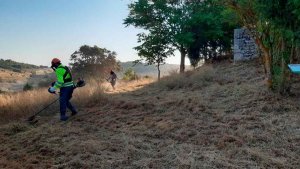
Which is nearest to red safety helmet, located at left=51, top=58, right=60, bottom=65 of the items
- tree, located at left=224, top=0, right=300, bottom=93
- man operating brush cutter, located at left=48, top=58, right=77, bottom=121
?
man operating brush cutter, located at left=48, top=58, right=77, bottom=121

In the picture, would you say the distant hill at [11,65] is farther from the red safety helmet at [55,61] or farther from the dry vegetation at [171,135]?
the red safety helmet at [55,61]

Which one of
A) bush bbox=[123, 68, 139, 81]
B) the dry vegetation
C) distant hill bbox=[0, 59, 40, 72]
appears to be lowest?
the dry vegetation

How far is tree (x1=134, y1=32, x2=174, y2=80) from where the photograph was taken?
2377 centimetres

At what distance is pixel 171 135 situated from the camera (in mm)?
7465

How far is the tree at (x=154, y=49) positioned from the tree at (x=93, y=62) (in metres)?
12.6

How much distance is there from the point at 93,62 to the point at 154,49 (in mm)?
14887

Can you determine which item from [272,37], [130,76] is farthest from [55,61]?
[130,76]

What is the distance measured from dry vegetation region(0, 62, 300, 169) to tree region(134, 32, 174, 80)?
1244cm

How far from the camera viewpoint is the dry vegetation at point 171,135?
19.4 ft

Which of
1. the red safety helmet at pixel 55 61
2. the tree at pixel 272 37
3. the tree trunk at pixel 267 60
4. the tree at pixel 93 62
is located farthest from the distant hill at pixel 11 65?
the tree trunk at pixel 267 60

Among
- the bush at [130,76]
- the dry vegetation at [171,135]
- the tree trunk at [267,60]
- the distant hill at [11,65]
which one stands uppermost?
the distant hill at [11,65]

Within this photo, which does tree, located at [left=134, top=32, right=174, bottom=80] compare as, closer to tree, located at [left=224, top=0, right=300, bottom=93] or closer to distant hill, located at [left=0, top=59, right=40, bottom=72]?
tree, located at [left=224, top=0, right=300, bottom=93]

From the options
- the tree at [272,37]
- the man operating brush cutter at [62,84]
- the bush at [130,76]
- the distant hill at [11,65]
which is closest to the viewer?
the tree at [272,37]

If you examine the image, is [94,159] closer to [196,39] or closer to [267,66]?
[267,66]
